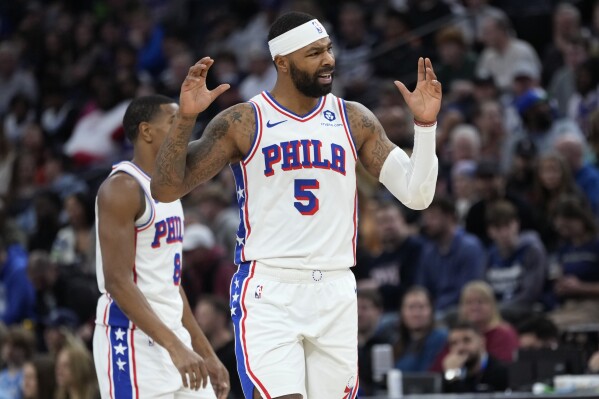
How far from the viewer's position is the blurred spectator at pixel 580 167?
12195 millimetres

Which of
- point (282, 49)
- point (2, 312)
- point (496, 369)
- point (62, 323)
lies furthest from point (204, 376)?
point (2, 312)

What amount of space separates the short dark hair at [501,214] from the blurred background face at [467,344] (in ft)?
5.20

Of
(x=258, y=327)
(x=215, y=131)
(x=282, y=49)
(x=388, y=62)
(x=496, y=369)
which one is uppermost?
(x=388, y=62)

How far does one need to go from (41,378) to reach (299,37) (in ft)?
20.8

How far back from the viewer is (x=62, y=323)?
507 inches

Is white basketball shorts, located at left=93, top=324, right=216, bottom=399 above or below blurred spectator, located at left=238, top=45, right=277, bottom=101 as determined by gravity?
below

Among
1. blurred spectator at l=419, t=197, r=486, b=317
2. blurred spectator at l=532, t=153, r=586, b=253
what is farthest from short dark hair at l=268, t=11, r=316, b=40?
blurred spectator at l=532, t=153, r=586, b=253

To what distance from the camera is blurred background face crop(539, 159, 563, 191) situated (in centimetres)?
1175

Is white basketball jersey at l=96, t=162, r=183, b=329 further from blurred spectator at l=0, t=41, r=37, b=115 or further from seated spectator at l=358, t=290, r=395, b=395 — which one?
blurred spectator at l=0, t=41, r=37, b=115

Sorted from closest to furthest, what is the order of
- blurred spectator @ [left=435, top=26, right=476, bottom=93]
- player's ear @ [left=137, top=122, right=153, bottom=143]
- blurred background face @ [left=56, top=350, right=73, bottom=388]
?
player's ear @ [left=137, top=122, right=153, bottom=143]
blurred background face @ [left=56, top=350, right=73, bottom=388]
blurred spectator @ [left=435, top=26, right=476, bottom=93]

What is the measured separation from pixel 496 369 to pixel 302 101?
4197 mm

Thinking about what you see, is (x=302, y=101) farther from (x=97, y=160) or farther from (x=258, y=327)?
(x=97, y=160)

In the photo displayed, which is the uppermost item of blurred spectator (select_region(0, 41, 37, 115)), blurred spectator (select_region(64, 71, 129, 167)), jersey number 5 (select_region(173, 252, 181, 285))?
blurred spectator (select_region(0, 41, 37, 115))

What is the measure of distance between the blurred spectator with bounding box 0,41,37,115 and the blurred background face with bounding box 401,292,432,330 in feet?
34.1
